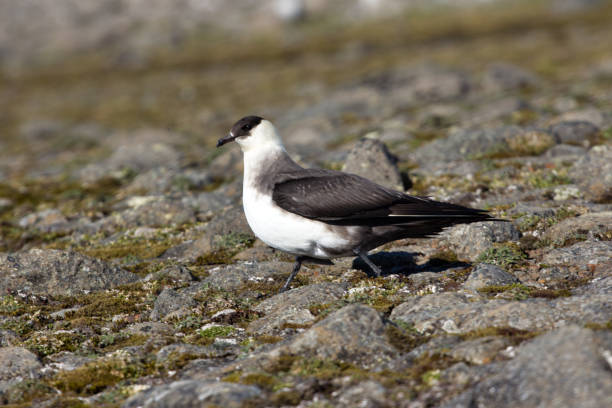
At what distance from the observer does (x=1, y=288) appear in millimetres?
13508

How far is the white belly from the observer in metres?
11.9

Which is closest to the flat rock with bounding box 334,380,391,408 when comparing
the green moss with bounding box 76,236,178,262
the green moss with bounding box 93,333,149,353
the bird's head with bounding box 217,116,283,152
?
the green moss with bounding box 93,333,149,353

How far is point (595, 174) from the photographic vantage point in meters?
17.2

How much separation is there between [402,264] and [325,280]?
1.78 m

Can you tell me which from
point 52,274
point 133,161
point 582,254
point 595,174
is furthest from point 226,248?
point 133,161

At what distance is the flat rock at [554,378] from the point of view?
693 centimetres

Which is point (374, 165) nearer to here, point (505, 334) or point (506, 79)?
point (505, 334)

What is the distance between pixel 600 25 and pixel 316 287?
86.9m

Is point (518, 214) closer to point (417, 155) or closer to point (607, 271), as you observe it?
point (607, 271)

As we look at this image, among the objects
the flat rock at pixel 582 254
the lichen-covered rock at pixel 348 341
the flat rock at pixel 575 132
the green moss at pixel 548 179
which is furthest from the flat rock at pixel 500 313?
the flat rock at pixel 575 132

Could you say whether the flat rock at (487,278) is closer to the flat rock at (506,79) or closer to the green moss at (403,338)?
the green moss at (403,338)

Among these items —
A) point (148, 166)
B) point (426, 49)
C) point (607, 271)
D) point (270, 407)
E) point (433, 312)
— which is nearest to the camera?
point (270, 407)

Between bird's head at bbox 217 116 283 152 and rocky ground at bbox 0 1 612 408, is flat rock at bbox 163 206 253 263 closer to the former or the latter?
rocky ground at bbox 0 1 612 408

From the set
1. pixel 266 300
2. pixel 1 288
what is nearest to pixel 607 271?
pixel 266 300
